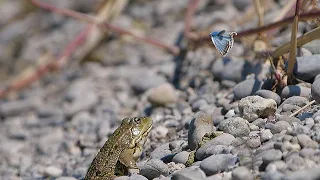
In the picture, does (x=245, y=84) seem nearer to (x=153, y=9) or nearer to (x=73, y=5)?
(x=153, y=9)

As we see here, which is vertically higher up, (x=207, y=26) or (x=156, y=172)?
(x=207, y=26)

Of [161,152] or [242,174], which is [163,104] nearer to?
[161,152]

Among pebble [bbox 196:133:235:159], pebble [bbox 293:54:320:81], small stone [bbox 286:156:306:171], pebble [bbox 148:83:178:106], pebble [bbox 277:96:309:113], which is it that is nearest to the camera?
small stone [bbox 286:156:306:171]

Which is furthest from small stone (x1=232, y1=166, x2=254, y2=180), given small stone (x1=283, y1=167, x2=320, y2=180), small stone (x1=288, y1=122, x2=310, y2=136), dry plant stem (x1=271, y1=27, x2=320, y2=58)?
dry plant stem (x1=271, y1=27, x2=320, y2=58)

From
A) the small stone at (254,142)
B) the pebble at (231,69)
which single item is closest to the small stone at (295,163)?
the small stone at (254,142)

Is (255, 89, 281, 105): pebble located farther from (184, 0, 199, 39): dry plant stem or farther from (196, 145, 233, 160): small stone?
(184, 0, 199, 39): dry plant stem

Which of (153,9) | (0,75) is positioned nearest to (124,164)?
(153,9)

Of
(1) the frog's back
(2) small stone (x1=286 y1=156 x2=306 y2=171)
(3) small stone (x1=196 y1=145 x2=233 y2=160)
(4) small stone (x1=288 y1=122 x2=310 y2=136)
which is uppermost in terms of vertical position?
(1) the frog's back
